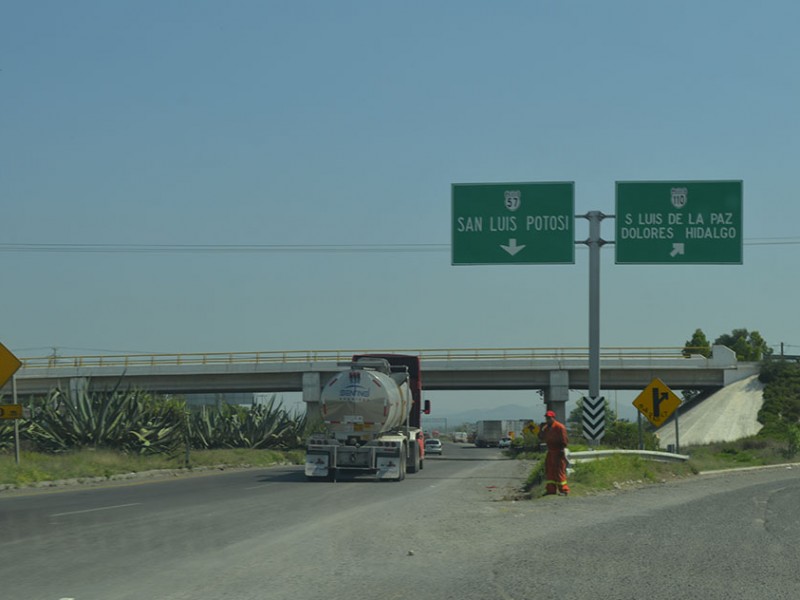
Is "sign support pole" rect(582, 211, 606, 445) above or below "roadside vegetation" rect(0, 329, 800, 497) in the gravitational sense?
above

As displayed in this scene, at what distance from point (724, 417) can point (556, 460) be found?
4348 centimetres

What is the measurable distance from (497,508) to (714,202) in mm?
14932

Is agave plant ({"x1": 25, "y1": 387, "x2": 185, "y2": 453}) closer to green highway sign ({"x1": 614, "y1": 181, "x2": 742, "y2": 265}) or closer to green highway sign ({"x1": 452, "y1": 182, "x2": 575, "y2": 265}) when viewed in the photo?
green highway sign ({"x1": 452, "y1": 182, "x2": 575, "y2": 265})

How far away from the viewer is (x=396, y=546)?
12.5 m

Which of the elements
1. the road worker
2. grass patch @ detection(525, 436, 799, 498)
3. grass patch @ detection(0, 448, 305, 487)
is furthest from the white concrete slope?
the road worker

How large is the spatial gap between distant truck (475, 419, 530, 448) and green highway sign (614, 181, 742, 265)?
2908 inches

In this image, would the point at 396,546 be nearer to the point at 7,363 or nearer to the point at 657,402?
the point at 7,363

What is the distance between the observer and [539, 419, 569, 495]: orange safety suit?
20266mm

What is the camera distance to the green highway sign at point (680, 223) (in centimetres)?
2889

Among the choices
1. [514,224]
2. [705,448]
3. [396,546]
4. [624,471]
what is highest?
[514,224]

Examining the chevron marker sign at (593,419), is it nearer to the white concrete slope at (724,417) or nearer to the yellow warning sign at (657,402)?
the yellow warning sign at (657,402)

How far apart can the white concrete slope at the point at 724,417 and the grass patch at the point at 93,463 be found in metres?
28.5

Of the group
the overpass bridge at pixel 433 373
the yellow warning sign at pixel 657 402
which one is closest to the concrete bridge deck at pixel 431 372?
the overpass bridge at pixel 433 373

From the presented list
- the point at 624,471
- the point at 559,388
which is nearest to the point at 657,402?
the point at 624,471
